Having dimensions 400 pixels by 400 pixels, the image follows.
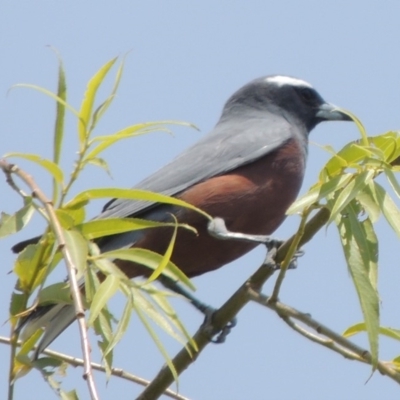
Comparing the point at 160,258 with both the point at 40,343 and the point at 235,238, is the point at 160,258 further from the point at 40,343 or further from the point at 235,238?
the point at 235,238

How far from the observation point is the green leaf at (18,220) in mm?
2648

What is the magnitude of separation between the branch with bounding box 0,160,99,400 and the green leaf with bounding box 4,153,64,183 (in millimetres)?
41

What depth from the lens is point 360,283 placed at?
107 inches

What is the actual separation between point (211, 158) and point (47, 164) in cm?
312

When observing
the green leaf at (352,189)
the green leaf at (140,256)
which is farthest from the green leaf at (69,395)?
the green leaf at (352,189)

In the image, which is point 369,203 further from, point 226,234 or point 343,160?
point 226,234

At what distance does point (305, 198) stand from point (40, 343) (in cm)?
152

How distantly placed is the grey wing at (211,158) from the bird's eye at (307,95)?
750 millimetres

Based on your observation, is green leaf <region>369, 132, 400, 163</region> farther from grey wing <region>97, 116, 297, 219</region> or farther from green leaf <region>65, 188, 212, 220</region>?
grey wing <region>97, 116, 297, 219</region>

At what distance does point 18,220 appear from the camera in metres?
2.66

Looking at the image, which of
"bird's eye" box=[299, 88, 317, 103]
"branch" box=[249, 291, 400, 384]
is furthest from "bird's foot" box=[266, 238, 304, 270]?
"bird's eye" box=[299, 88, 317, 103]

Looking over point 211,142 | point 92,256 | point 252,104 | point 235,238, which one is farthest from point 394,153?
point 252,104

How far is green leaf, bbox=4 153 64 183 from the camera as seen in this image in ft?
8.70

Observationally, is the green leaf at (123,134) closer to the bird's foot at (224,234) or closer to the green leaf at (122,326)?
the green leaf at (122,326)
